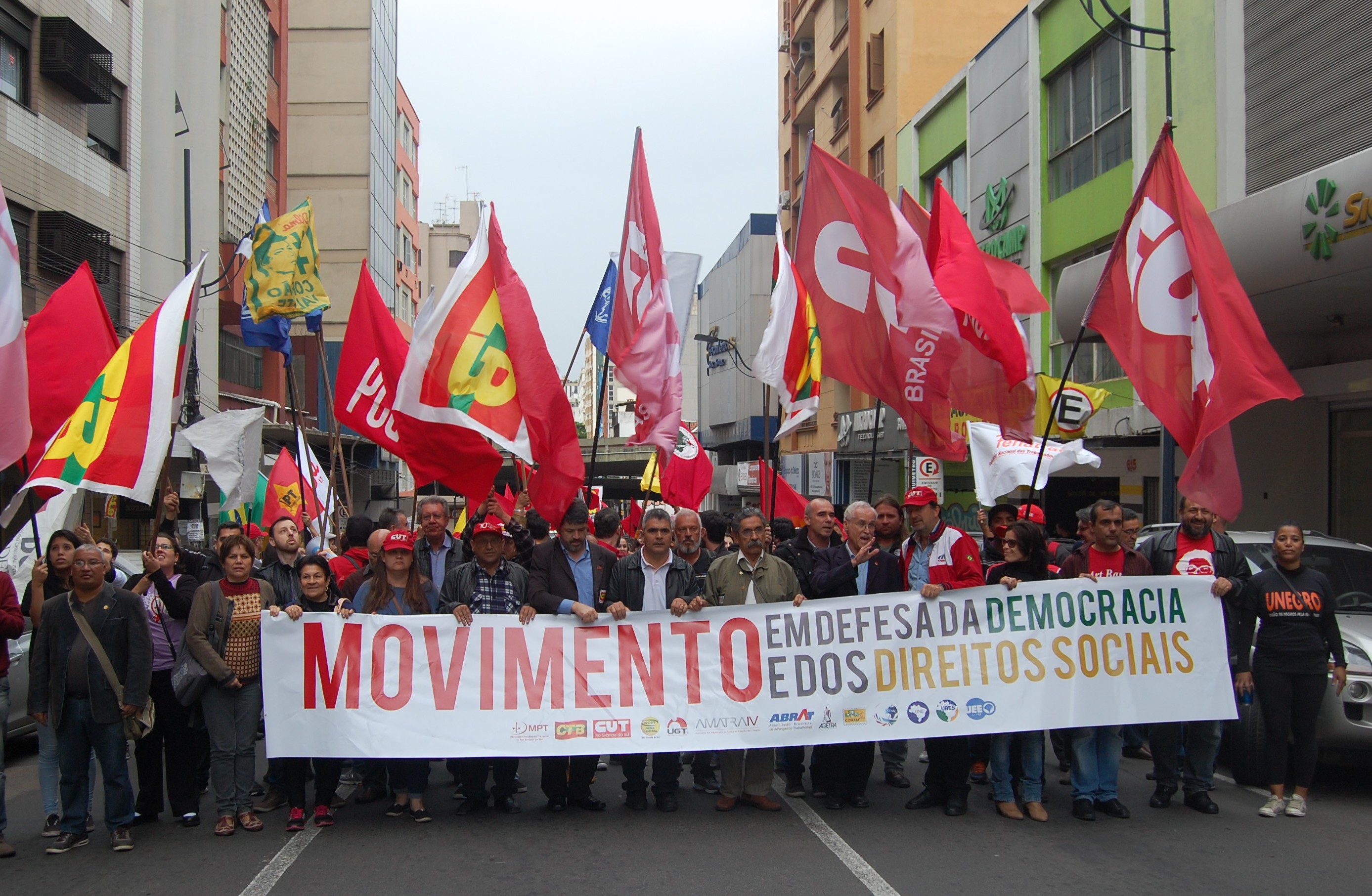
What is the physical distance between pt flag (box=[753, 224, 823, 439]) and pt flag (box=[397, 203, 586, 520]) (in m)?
1.86

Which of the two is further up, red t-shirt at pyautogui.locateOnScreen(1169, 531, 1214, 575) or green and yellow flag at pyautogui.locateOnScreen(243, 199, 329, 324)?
green and yellow flag at pyautogui.locateOnScreen(243, 199, 329, 324)

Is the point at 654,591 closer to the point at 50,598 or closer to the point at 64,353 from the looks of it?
the point at 50,598

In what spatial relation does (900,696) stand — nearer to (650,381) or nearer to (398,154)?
(650,381)

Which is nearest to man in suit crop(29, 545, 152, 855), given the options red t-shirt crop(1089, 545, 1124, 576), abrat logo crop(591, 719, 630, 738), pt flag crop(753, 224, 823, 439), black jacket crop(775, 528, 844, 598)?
abrat logo crop(591, 719, 630, 738)

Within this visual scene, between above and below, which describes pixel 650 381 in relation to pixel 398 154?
below

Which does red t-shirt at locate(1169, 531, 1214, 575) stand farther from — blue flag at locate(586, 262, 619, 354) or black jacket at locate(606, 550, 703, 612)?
blue flag at locate(586, 262, 619, 354)

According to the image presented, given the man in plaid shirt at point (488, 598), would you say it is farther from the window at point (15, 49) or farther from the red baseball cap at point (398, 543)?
the window at point (15, 49)

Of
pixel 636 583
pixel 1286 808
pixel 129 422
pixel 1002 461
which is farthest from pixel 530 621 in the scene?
pixel 1002 461

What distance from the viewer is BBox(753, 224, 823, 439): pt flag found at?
8984 millimetres

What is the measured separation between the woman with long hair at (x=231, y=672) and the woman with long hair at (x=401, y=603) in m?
0.56

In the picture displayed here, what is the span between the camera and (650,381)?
846 cm

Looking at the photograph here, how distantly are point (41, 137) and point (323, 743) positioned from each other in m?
16.7

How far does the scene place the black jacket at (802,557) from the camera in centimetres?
739

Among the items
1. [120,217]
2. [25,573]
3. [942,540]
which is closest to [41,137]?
[120,217]
